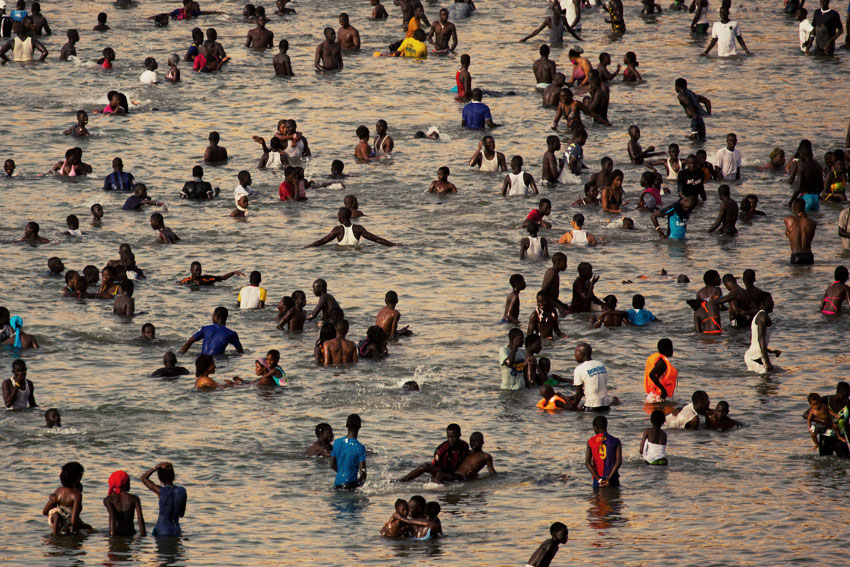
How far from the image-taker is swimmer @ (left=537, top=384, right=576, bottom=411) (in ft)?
66.6

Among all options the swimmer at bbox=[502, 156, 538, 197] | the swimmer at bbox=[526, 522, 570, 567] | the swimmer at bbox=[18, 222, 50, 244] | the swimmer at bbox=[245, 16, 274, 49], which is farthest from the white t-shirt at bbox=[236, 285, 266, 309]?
the swimmer at bbox=[245, 16, 274, 49]

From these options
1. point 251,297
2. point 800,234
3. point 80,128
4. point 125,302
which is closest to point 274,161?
point 80,128

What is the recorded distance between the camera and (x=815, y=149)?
109 ft

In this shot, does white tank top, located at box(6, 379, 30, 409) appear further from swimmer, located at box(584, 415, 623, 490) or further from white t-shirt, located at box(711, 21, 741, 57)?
white t-shirt, located at box(711, 21, 741, 57)

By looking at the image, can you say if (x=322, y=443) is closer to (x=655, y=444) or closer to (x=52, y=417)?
(x=52, y=417)

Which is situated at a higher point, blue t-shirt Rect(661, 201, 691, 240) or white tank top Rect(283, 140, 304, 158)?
white tank top Rect(283, 140, 304, 158)

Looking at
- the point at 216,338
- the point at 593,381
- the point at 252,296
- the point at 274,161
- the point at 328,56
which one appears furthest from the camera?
the point at 328,56

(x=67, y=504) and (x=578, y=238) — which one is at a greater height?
(x=578, y=238)

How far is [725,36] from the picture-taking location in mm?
40000

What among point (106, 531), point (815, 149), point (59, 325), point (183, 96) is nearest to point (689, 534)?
point (106, 531)

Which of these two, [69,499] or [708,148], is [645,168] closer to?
[708,148]

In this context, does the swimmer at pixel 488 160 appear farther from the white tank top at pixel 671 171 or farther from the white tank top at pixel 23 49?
the white tank top at pixel 23 49

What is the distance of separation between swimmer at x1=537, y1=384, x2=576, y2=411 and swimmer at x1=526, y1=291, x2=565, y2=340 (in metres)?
2.60

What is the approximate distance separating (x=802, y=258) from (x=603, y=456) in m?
10.5
